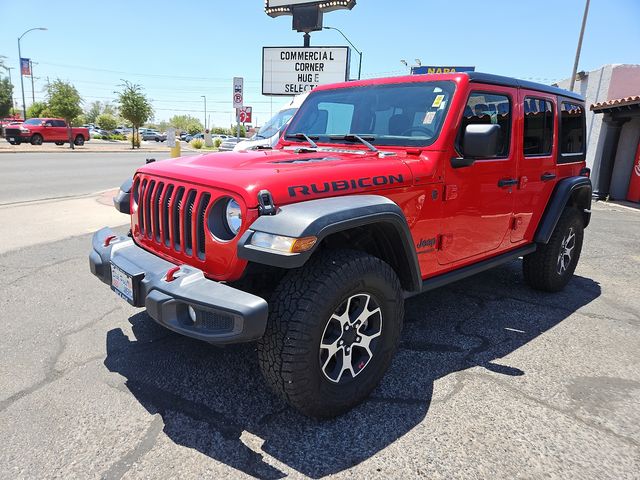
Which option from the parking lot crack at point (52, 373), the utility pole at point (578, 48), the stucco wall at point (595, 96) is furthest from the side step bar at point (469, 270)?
Result: the utility pole at point (578, 48)

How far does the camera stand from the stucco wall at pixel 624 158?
12.8 m

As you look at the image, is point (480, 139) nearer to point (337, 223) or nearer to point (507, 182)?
point (507, 182)

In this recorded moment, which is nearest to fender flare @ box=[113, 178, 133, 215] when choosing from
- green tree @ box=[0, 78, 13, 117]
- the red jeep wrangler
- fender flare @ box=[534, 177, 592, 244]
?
the red jeep wrangler

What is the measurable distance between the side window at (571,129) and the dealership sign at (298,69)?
32.1 ft

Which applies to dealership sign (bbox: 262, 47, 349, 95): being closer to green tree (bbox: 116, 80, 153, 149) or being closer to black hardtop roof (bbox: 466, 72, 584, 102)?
black hardtop roof (bbox: 466, 72, 584, 102)

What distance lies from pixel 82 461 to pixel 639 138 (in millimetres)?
15041

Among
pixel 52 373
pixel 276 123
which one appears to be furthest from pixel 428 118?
pixel 276 123

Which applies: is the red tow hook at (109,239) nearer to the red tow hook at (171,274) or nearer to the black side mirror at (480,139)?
the red tow hook at (171,274)

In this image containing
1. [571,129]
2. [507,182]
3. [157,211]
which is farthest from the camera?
[571,129]

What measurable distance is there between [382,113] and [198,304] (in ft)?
6.72

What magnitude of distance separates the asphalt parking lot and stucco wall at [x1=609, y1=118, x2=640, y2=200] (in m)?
11.2

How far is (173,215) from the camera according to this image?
256 cm

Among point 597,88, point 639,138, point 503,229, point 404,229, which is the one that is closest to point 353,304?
point 404,229

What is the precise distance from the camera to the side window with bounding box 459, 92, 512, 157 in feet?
10.3
